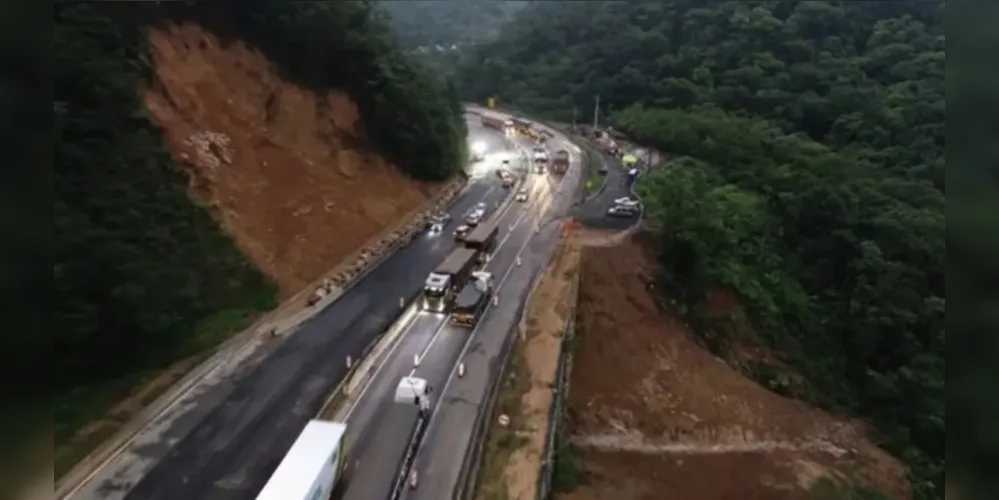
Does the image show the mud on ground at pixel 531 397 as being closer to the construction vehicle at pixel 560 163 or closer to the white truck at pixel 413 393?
the white truck at pixel 413 393

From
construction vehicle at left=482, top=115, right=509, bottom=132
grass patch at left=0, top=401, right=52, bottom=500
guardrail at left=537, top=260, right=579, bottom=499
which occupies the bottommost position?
guardrail at left=537, top=260, right=579, bottom=499

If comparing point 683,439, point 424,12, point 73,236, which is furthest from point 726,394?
point 424,12

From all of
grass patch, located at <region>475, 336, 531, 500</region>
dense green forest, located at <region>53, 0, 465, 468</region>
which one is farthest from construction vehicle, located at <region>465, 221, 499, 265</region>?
dense green forest, located at <region>53, 0, 465, 468</region>

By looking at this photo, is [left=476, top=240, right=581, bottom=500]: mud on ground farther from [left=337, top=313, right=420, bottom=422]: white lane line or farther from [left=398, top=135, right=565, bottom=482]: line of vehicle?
[left=337, top=313, right=420, bottom=422]: white lane line

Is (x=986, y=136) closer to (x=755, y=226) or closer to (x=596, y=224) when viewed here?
(x=596, y=224)

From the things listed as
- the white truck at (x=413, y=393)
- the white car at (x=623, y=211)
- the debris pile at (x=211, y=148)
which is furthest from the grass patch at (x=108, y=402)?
the white car at (x=623, y=211)

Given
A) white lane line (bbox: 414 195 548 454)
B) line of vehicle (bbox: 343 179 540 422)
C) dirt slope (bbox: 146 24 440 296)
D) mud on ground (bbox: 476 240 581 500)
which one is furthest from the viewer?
dirt slope (bbox: 146 24 440 296)

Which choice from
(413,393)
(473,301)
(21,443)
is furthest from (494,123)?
(21,443)
